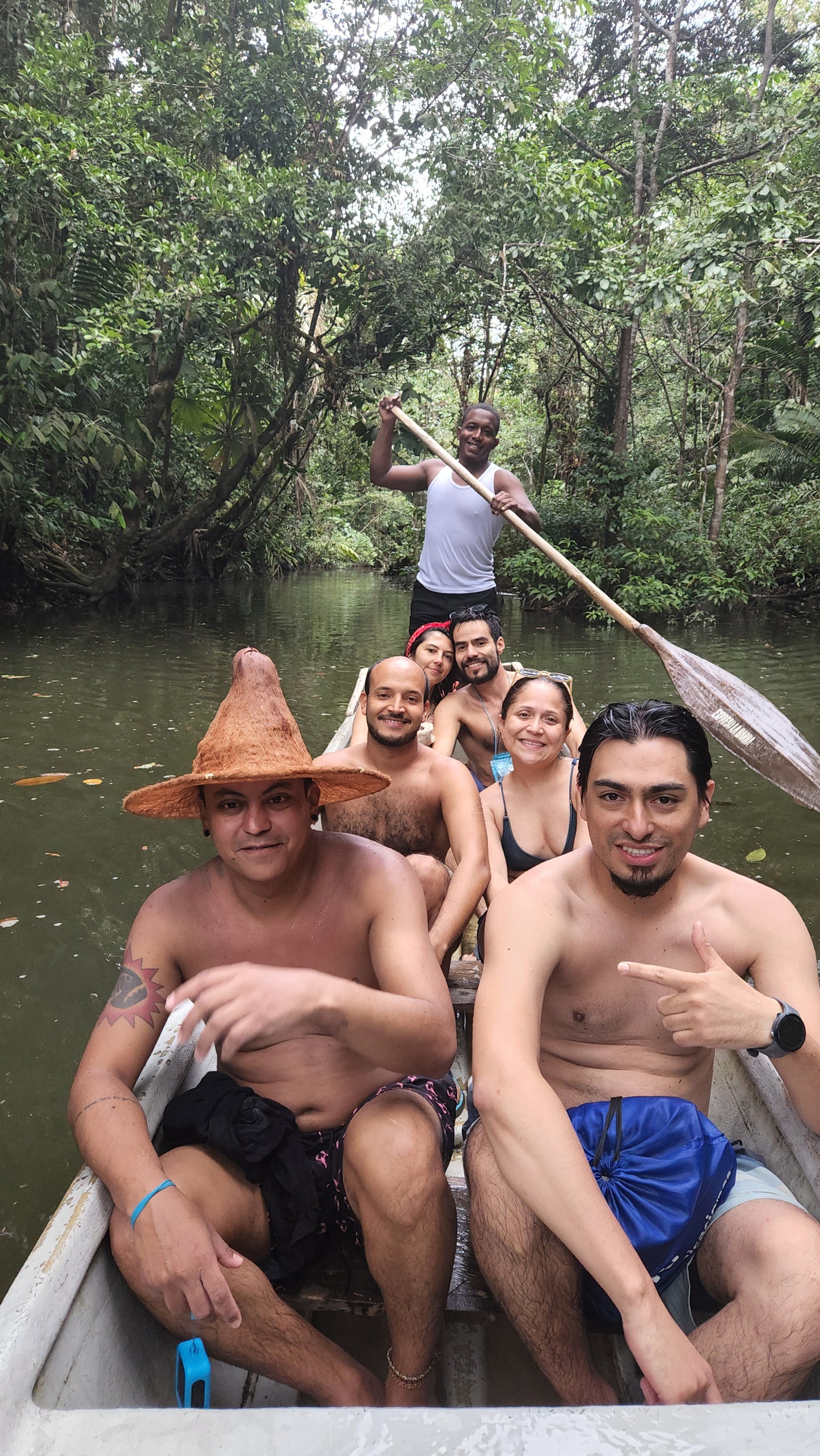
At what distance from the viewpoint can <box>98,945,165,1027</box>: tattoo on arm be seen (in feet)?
5.80

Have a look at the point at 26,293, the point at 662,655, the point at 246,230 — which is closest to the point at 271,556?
the point at 246,230

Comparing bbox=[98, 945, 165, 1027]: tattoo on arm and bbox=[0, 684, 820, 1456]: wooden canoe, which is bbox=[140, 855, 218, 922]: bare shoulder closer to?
bbox=[98, 945, 165, 1027]: tattoo on arm

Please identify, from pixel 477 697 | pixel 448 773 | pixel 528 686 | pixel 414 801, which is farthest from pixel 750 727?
pixel 477 697

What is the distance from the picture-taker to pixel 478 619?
4105 millimetres

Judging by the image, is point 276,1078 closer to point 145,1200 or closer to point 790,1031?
point 145,1200

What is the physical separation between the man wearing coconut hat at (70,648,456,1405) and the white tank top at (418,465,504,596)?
3.09 metres

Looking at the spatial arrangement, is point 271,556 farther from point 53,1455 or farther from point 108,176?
point 53,1455

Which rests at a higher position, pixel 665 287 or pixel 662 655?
pixel 665 287

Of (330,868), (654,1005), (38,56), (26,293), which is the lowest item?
(654,1005)

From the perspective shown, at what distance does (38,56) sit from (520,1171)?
36.0 ft

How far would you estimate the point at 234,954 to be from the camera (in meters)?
1.88

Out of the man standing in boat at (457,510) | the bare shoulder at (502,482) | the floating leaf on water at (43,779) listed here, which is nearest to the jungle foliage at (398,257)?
the floating leaf on water at (43,779)

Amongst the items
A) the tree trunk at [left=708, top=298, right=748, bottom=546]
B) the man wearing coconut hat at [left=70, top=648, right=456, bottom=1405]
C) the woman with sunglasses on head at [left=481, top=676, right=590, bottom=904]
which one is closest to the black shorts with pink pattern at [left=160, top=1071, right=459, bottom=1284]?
the man wearing coconut hat at [left=70, top=648, right=456, bottom=1405]

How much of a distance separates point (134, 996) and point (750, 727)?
2164 mm
